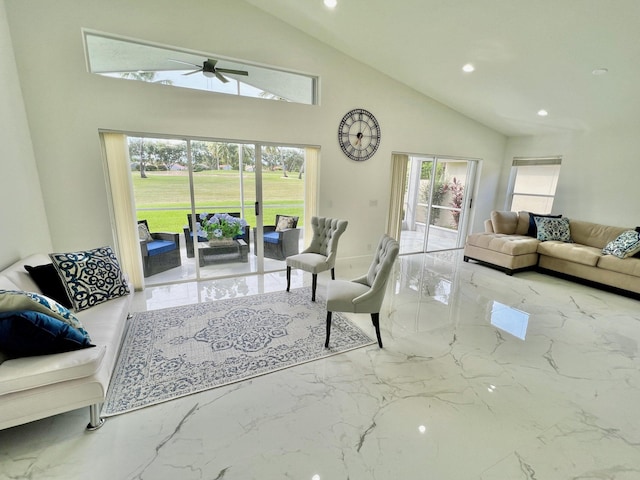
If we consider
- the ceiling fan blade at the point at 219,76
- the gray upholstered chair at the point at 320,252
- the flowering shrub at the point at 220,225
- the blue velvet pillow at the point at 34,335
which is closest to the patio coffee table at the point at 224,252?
the flowering shrub at the point at 220,225

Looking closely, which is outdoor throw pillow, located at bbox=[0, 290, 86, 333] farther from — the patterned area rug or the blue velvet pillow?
the patterned area rug

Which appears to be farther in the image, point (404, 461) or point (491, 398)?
point (491, 398)

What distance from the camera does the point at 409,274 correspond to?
477 centimetres

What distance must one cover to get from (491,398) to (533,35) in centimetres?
360

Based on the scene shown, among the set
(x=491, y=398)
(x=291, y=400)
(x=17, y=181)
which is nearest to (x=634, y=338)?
(x=491, y=398)

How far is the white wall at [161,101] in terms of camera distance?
2988mm

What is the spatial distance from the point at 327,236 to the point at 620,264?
162 inches

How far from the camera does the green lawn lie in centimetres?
378

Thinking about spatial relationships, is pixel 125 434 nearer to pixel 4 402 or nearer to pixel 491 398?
pixel 4 402

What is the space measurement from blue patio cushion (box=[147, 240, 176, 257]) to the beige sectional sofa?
5.23 metres

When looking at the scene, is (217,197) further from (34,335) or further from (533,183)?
(533,183)

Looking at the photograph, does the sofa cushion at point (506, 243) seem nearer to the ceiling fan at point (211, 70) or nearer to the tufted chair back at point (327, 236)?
the tufted chair back at point (327, 236)

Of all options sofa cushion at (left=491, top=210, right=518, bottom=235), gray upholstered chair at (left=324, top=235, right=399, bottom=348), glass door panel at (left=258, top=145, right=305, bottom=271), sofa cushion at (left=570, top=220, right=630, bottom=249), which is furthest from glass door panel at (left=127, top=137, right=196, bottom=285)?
sofa cushion at (left=570, top=220, right=630, bottom=249)

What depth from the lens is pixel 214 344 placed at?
2.63 meters
